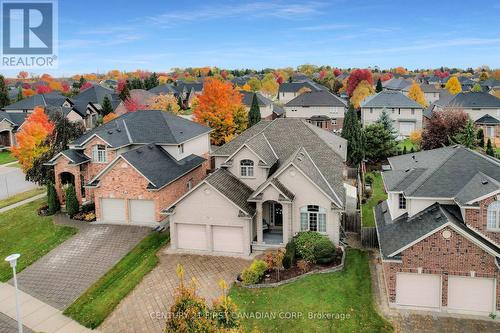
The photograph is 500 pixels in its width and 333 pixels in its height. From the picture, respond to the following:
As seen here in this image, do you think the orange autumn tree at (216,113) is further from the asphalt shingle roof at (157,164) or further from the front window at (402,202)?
the front window at (402,202)

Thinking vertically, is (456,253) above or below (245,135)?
below

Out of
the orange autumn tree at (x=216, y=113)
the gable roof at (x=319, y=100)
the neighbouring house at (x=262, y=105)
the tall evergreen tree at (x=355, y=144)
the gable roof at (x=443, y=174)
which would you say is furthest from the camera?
the neighbouring house at (x=262, y=105)

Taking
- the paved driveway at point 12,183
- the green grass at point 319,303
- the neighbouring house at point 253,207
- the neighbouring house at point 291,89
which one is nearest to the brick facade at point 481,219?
the green grass at point 319,303

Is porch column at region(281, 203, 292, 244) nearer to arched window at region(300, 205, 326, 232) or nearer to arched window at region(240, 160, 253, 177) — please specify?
A: arched window at region(300, 205, 326, 232)

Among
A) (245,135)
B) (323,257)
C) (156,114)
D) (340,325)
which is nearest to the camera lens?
(340,325)

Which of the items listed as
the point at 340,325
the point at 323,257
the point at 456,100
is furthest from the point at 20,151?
the point at 456,100

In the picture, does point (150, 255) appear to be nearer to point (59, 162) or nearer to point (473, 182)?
point (59, 162)

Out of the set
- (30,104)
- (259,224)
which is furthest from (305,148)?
(30,104)

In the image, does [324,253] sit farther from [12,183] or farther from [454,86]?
[454,86]
